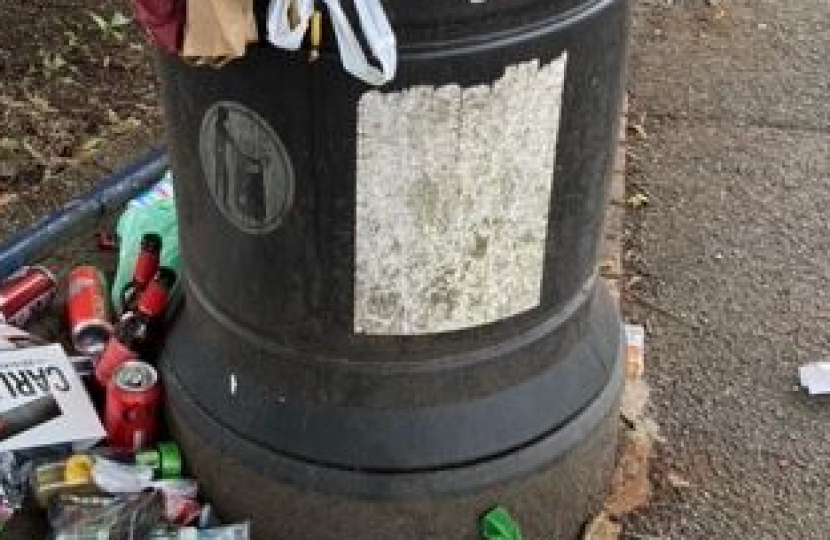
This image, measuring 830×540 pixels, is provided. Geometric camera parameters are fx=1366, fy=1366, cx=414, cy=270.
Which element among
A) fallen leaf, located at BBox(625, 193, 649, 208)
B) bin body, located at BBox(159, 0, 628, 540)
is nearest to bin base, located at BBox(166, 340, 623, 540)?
bin body, located at BBox(159, 0, 628, 540)

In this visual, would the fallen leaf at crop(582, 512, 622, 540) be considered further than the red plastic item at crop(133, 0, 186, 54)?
Yes

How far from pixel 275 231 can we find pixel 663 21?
304cm

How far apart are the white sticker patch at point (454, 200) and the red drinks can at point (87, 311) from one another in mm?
959

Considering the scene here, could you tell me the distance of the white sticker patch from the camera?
7.43 feet

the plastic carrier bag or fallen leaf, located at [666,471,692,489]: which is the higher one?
the plastic carrier bag

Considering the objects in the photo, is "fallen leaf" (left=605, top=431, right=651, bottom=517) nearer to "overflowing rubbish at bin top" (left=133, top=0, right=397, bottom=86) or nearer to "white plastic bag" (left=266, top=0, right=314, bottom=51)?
"overflowing rubbish at bin top" (left=133, top=0, right=397, bottom=86)

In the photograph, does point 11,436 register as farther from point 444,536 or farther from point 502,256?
point 502,256

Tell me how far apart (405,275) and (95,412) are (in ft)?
3.06

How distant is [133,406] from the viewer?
289cm

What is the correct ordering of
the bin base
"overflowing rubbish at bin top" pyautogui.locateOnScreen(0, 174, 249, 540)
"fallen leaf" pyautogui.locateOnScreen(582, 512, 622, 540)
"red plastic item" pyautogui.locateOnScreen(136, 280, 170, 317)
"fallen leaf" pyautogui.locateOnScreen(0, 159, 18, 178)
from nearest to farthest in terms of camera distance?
the bin base → "overflowing rubbish at bin top" pyautogui.locateOnScreen(0, 174, 249, 540) → "fallen leaf" pyautogui.locateOnScreen(582, 512, 622, 540) → "red plastic item" pyautogui.locateOnScreen(136, 280, 170, 317) → "fallen leaf" pyautogui.locateOnScreen(0, 159, 18, 178)

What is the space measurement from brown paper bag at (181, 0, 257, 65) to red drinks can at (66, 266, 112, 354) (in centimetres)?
119

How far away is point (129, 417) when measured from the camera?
9.54 ft


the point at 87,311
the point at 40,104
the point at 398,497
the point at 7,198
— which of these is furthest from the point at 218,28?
the point at 40,104

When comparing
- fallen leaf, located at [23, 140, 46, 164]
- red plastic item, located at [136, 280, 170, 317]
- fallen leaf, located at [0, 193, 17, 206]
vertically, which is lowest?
fallen leaf, located at [0, 193, 17, 206]
